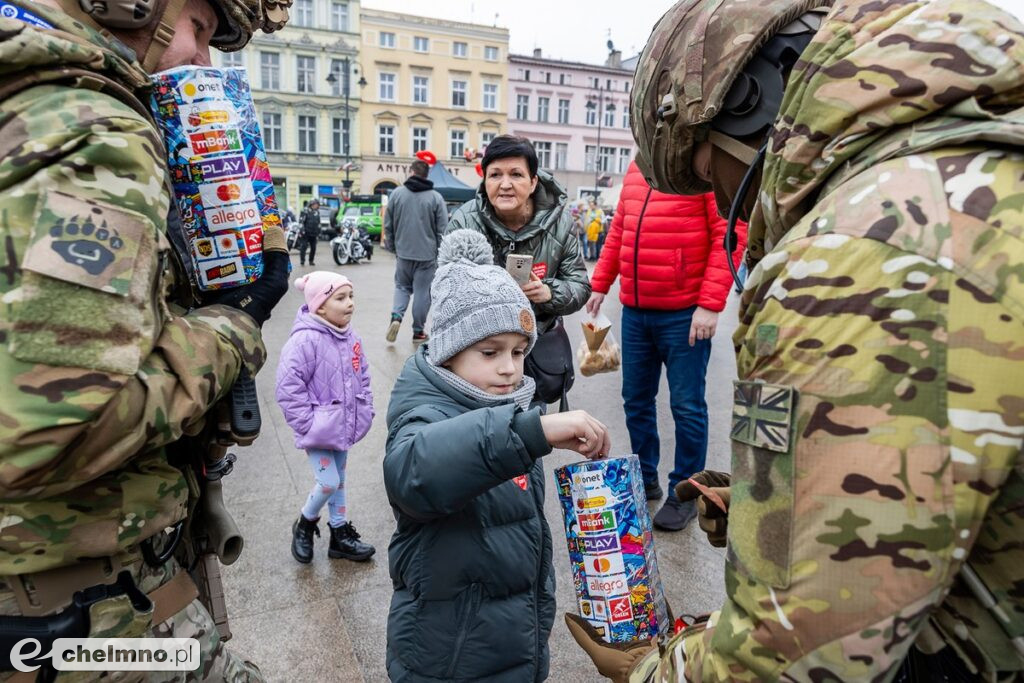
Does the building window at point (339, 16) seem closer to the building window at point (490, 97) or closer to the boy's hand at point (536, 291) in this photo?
the building window at point (490, 97)

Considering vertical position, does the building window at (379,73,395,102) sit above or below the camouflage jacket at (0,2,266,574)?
above

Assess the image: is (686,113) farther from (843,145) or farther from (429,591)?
(429,591)

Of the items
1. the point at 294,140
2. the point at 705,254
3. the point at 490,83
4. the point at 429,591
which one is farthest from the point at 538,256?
the point at 490,83

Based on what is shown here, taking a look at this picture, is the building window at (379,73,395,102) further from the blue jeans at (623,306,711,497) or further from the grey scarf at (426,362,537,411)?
the grey scarf at (426,362,537,411)

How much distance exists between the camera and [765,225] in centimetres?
113

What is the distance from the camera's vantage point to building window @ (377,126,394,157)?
46688 mm

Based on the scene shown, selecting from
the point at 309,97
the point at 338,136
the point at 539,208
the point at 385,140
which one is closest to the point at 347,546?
the point at 539,208

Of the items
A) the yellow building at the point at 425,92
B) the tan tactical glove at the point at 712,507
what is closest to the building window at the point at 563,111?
the yellow building at the point at 425,92

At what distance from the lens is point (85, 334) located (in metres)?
1.15

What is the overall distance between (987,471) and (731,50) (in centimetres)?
91

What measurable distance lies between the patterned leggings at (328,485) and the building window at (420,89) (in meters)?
48.9

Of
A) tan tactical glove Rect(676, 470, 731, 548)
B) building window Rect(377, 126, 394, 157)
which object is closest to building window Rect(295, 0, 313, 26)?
building window Rect(377, 126, 394, 157)

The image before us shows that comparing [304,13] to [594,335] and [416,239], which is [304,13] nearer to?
[416,239]

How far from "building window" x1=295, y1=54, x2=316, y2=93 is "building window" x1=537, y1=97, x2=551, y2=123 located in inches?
732
